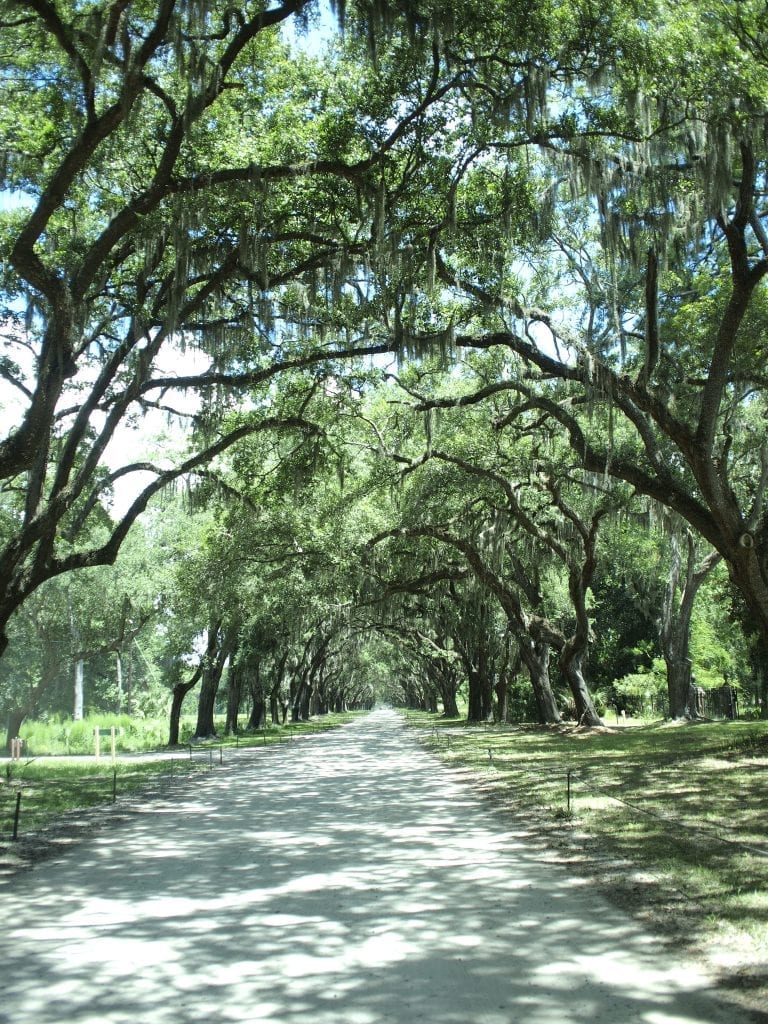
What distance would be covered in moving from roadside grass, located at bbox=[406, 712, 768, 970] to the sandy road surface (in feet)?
1.50

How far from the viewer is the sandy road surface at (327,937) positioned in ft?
13.0

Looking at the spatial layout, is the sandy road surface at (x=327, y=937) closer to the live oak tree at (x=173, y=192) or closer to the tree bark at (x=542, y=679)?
the live oak tree at (x=173, y=192)

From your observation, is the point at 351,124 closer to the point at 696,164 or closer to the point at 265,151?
the point at 265,151

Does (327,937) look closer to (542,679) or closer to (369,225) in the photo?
(369,225)

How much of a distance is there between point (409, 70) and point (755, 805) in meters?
9.28

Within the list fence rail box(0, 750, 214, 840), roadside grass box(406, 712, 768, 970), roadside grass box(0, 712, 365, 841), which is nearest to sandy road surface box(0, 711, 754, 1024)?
roadside grass box(406, 712, 768, 970)

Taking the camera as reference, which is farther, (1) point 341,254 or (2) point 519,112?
(1) point 341,254

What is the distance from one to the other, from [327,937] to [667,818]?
4.59 metres

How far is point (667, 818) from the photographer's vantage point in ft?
27.7

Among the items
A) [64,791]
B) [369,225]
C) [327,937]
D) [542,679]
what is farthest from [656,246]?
[542,679]

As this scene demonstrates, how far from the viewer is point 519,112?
9.83 m

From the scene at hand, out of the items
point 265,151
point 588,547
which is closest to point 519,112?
point 265,151

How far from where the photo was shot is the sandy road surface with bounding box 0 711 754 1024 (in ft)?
13.0

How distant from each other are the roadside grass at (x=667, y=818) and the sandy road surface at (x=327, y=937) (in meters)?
0.46
